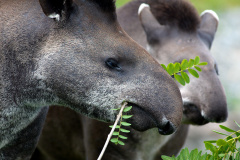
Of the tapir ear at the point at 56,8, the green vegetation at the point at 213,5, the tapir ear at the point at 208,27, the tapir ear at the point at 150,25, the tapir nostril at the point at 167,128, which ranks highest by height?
the tapir ear at the point at 56,8

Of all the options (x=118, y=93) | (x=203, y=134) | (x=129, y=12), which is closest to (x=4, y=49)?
(x=118, y=93)

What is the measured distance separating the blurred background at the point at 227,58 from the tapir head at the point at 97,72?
6218mm

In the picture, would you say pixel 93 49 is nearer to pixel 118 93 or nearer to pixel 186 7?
pixel 118 93

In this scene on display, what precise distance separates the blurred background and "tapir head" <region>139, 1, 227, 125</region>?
150 inches

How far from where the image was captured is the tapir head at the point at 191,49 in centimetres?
629

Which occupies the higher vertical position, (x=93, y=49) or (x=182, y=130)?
(x=93, y=49)

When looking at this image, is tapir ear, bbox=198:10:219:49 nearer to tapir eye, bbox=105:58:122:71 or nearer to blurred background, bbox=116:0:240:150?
tapir eye, bbox=105:58:122:71

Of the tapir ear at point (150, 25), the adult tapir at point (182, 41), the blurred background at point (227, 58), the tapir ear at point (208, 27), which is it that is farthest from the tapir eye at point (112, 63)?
the blurred background at point (227, 58)

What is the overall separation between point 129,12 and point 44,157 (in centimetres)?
272

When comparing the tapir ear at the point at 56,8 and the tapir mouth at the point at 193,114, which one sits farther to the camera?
the tapir mouth at the point at 193,114

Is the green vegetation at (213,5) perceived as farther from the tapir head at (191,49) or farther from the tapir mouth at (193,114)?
the tapir mouth at (193,114)

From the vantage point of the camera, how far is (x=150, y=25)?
7.33 m

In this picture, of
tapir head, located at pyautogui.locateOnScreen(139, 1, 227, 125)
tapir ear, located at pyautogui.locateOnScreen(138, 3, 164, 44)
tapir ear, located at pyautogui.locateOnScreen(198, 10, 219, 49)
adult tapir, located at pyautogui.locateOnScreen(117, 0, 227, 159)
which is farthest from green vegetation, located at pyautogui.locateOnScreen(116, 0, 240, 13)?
tapir ear, located at pyautogui.locateOnScreen(138, 3, 164, 44)

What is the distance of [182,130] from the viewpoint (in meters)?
7.61
